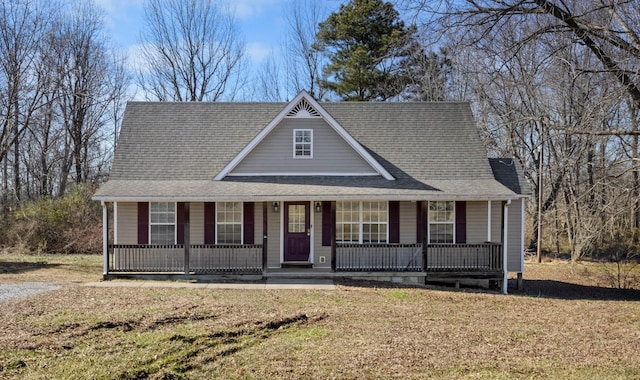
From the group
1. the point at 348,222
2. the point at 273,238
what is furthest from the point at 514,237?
the point at 273,238

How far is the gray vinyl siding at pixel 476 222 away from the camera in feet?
57.1

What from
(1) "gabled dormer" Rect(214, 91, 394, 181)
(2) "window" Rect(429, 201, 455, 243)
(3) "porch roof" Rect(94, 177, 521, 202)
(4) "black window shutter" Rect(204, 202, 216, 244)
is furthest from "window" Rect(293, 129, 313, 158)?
(2) "window" Rect(429, 201, 455, 243)

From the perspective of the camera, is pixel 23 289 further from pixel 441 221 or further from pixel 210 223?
pixel 441 221

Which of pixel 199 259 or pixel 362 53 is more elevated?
pixel 362 53

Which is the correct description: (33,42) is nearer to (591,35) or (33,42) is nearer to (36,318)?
(36,318)

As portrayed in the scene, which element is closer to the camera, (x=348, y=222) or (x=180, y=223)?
(x=180, y=223)

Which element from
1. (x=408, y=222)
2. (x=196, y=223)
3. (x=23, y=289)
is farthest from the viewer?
(x=408, y=222)

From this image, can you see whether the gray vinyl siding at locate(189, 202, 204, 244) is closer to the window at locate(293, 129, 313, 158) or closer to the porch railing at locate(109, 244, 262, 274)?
the porch railing at locate(109, 244, 262, 274)

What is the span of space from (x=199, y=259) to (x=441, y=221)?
7486 mm

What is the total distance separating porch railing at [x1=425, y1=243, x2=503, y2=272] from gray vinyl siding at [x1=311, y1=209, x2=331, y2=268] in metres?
3.08

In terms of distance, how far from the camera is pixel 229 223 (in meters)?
17.4

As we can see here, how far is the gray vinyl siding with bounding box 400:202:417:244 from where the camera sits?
1744cm

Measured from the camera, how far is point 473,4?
10.7m

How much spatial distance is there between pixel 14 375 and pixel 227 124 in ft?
44.9
